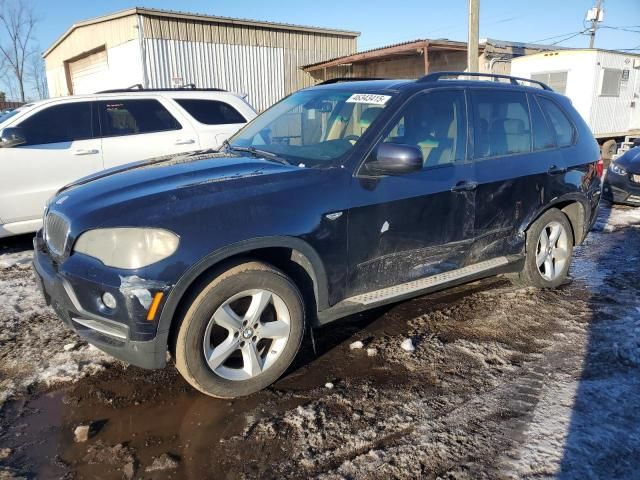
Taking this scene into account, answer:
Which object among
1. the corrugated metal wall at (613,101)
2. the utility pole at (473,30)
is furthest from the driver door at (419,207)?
the corrugated metal wall at (613,101)

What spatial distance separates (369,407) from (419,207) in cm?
138

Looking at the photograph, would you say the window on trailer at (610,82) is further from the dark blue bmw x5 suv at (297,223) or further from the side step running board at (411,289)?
the side step running board at (411,289)

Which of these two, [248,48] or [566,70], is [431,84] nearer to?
[566,70]

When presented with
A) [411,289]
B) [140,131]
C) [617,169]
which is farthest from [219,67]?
[411,289]

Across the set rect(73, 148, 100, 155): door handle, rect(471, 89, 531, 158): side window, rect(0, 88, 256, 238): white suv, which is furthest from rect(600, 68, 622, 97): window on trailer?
rect(73, 148, 100, 155): door handle

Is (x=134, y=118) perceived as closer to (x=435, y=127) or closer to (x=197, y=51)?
(x=435, y=127)

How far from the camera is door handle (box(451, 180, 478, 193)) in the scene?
369 cm

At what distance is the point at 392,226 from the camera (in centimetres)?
335

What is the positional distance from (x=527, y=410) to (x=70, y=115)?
5.89 metres

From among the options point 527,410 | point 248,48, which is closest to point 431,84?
point 527,410

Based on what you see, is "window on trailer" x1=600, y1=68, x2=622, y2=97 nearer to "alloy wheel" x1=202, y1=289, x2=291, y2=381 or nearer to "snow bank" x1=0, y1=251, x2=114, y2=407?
"alloy wheel" x1=202, y1=289, x2=291, y2=381

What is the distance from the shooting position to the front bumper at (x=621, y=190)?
327 inches

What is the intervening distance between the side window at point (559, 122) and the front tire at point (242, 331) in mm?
3097

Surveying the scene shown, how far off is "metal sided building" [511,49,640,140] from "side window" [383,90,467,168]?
13.4 m
